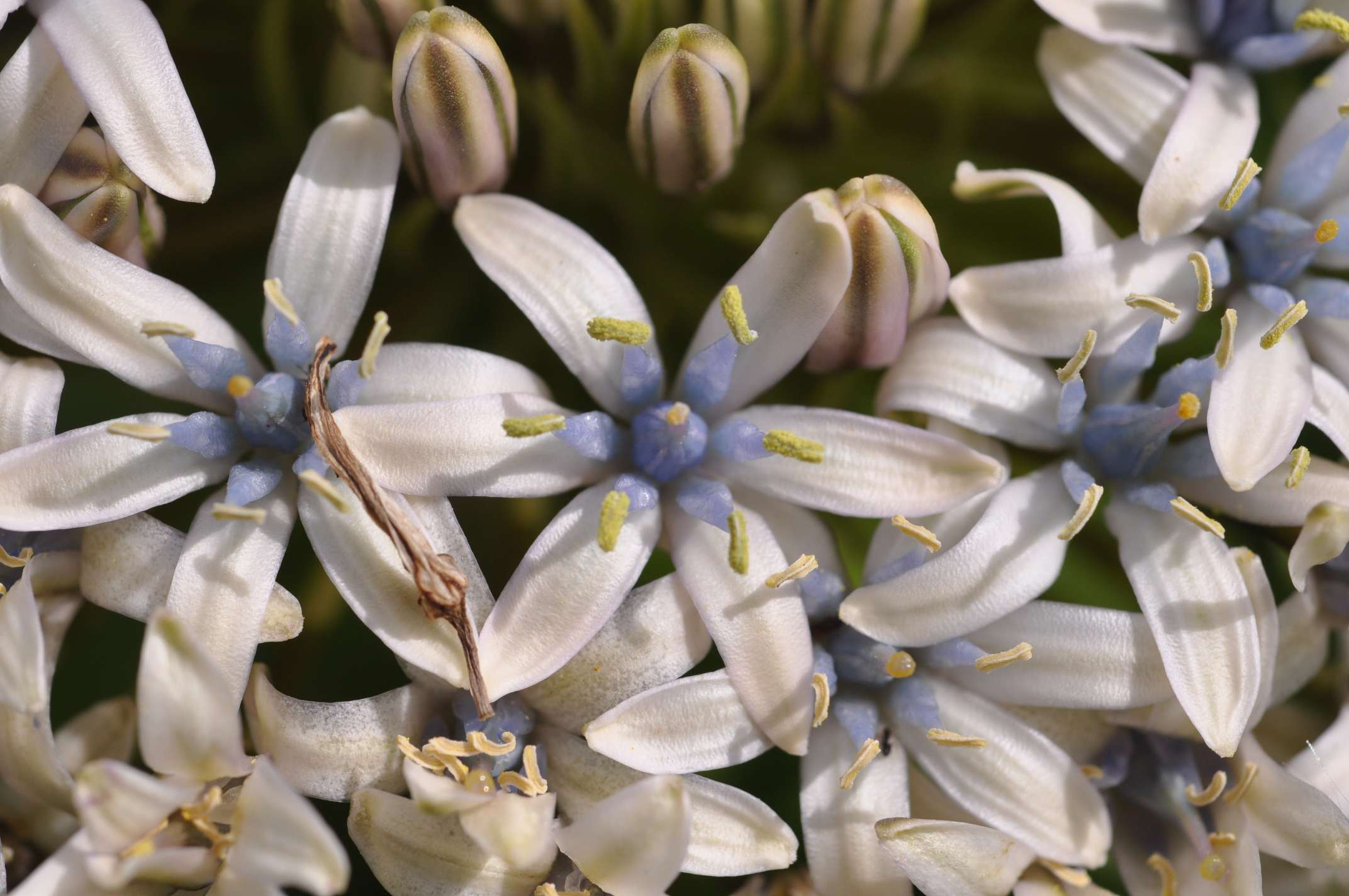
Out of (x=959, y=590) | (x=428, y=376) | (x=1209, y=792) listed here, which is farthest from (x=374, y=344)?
(x=1209, y=792)

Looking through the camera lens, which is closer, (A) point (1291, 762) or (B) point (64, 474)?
(B) point (64, 474)

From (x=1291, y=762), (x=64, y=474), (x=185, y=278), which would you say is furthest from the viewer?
(x=185, y=278)

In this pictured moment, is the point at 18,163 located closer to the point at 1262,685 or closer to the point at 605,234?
the point at 605,234

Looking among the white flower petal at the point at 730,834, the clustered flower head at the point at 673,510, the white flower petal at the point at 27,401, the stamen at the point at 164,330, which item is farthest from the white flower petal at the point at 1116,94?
the white flower petal at the point at 27,401

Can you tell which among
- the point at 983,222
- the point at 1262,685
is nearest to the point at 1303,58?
the point at 983,222

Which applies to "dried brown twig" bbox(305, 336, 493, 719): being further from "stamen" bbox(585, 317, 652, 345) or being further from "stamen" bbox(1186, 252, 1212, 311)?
"stamen" bbox(1186, 252, 1212, 311)

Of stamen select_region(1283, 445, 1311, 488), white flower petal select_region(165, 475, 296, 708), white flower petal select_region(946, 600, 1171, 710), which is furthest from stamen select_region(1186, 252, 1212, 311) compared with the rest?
white flower petal select_region(165, 475, 296, 708)
